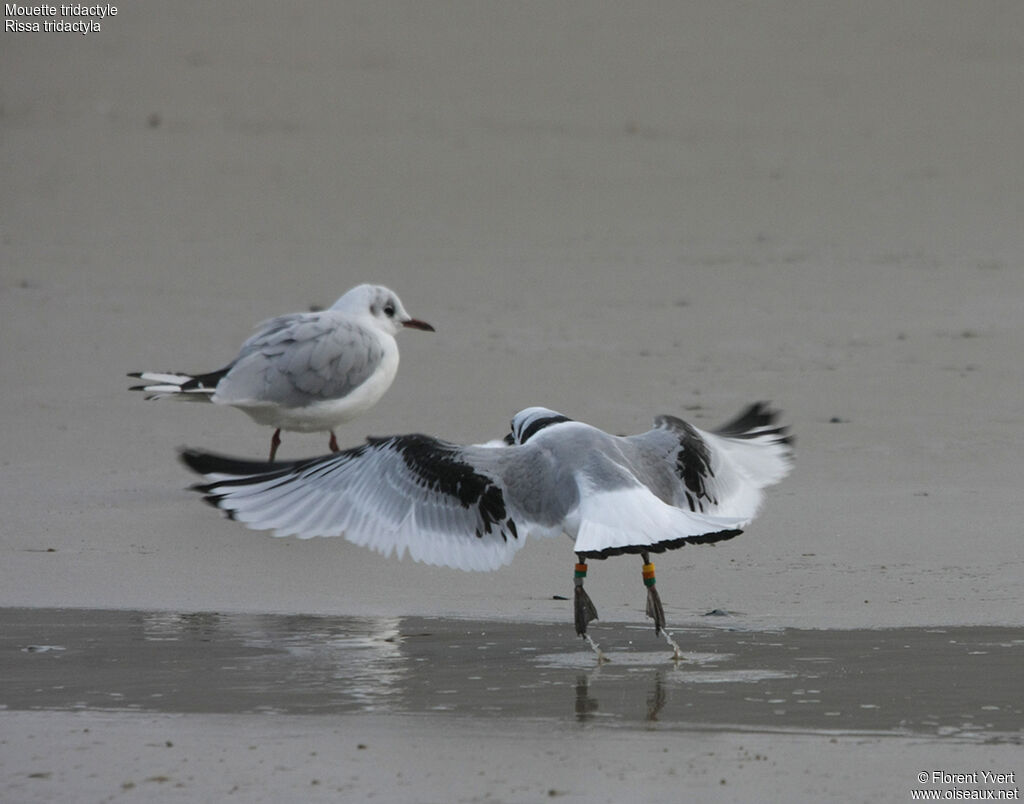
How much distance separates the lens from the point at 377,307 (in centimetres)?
1016

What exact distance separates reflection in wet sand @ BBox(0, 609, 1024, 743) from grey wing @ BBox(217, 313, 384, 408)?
2539mm

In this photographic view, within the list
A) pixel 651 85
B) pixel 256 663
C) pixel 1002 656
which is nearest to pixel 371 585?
pixel 256 663

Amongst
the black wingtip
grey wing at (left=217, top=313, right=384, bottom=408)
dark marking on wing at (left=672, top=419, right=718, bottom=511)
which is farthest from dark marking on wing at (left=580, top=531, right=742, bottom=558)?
grey wing at (left=217, top=313, right=384, bottom=408)

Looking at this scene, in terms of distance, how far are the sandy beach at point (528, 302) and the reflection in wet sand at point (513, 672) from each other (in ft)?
0.42

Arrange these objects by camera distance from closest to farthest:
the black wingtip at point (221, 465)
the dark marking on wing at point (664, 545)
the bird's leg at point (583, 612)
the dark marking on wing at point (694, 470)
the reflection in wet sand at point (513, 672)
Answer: the reflection in wet sand at point (513, 672)
the dark marking on wing at point (664, 545)
the bird's leg at point (583, 612)
the black wingtip at point (221, 465)
the dark marking on wing at point (694, 470)

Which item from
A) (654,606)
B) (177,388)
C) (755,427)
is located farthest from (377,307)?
(654,606)

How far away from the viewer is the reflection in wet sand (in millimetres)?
5641

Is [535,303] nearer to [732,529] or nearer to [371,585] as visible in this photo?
[371,585]

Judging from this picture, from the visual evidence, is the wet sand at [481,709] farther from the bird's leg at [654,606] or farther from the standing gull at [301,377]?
the standing gull at [301,377]

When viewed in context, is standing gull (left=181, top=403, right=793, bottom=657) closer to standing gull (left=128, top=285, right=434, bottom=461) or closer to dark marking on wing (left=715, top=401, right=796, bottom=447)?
dark marking on wing (left=715, top=401, right=796, bottom=447)

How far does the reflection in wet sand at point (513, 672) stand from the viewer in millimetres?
5641

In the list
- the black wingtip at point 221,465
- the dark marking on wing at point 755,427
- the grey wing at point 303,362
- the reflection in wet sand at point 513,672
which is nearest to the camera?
the reflection in wet sand at point 513,672

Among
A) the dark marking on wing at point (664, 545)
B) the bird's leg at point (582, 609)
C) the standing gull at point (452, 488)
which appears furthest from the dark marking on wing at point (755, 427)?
the dark marking on wing at point (664, 545)

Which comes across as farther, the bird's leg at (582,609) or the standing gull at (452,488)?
the standing gull at (452,488)
